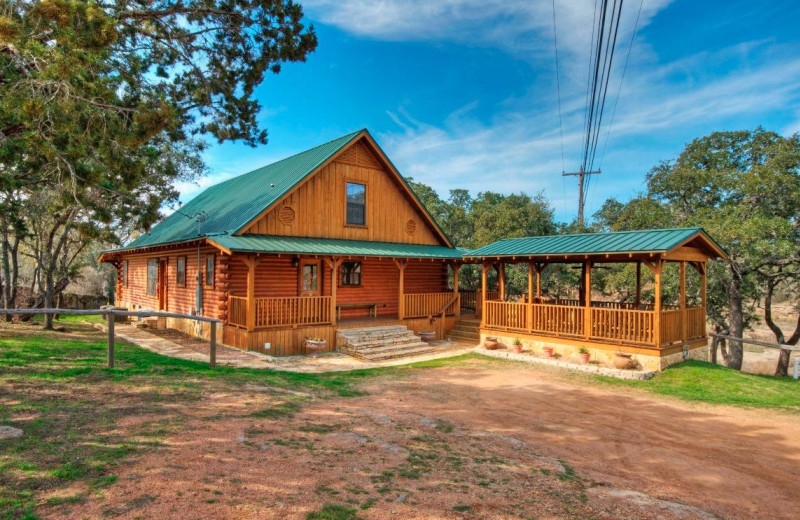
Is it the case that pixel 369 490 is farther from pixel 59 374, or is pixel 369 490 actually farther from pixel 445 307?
pixel 445 307

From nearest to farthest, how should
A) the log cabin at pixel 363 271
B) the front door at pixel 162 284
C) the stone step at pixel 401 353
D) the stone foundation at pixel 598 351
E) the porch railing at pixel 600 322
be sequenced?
the stone foundation at pixel 598 351
the porch railing at pixel 600 322
the log cabin at pixel 363 271
the stone step at pixel 401 353
the front door at pixel 162 284

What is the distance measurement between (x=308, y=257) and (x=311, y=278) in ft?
3.22

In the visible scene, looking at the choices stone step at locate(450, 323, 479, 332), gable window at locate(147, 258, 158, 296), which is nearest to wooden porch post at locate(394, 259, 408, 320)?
stone step at locate(450, 323, 479, 332)

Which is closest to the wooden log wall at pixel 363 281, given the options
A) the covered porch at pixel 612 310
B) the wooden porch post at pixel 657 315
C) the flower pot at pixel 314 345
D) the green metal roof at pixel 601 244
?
the flower pot at pixel 314 345

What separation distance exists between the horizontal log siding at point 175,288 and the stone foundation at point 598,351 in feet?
30.9

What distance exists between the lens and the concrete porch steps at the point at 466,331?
1834 centimetres

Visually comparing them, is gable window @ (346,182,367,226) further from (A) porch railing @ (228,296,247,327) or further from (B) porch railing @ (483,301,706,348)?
(B) porch railing @ (483,301,706,348)

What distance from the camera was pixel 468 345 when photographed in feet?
57.8

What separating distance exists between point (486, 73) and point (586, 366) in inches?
1029

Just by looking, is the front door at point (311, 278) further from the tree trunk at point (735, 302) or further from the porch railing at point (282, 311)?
the tree trunk at point (735, 302)

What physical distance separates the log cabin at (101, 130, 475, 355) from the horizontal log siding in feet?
0.19

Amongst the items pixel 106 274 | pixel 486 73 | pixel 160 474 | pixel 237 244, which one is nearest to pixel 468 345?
pixel 237 244

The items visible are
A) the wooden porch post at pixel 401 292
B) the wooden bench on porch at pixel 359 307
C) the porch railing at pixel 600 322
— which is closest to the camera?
the porch railing at pixel 600 322

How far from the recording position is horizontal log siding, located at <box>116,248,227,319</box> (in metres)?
15.1
